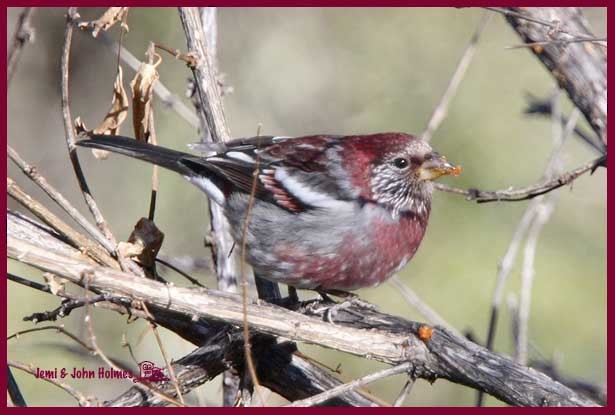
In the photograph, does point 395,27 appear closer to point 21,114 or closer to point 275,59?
point 275,59

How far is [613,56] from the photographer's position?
4844mm

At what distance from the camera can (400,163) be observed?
4.88m

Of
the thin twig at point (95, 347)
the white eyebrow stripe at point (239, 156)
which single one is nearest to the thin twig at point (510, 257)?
the white eyebrow stripe at point (239, 156)

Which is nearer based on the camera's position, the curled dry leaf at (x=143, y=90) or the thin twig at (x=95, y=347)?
the thin twig at (x=95, y=347)

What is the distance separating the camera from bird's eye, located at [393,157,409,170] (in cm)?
487

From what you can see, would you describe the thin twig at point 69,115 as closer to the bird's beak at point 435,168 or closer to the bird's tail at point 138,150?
the bird's tail at point 138,150

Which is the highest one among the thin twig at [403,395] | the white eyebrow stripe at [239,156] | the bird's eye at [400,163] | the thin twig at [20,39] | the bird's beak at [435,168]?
the white eyebrow stripe at [239,156]

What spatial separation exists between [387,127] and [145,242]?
4101 mm

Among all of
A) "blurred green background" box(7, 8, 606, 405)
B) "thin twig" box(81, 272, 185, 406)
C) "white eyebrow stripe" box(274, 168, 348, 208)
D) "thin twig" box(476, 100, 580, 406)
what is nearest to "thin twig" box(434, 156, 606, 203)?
"thin twig" box(476, 100, 580, 406)

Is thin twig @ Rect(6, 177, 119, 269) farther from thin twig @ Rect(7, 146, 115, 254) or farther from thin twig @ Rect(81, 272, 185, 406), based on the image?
thin twig @ Rect(81, 272, 185, 406)

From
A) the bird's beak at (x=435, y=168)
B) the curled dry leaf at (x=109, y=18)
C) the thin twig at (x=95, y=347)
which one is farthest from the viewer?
the bird's beak at (x=435, y=168)

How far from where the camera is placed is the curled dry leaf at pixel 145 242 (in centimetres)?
437

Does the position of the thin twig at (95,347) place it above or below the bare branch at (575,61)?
below

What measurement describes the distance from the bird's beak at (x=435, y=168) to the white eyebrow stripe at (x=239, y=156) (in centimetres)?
102
